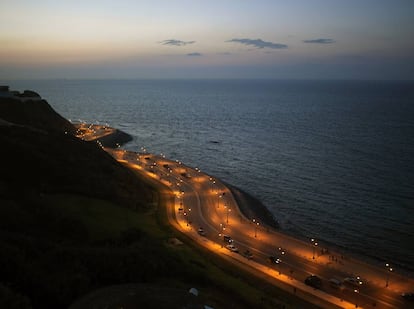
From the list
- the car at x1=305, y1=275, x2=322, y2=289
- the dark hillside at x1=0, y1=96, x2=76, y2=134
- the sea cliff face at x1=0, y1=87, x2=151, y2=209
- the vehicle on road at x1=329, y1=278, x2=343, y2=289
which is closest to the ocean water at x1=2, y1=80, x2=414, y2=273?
the vehicle on road at x1=329, y1=278, x2=343, y2=289

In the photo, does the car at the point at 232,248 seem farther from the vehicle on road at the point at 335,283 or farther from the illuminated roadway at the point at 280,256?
the vehicle on road at the point at 335,283

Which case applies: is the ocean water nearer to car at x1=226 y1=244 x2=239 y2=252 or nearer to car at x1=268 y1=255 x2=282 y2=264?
car at x1=268 y1=255 x2=282 y2=264

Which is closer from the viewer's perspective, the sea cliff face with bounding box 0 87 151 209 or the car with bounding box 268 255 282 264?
the car with bounding box 268 255 282 264

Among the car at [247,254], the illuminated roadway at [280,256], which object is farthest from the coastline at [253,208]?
the car at [247,254]

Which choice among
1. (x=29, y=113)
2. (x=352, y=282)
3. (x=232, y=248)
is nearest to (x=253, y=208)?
(x=232, y=248)

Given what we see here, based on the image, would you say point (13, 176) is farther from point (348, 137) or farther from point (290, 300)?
point (348, 137)

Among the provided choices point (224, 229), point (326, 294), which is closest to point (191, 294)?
point (326, 294)

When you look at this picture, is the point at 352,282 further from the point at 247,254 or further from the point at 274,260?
the point at 247,254
